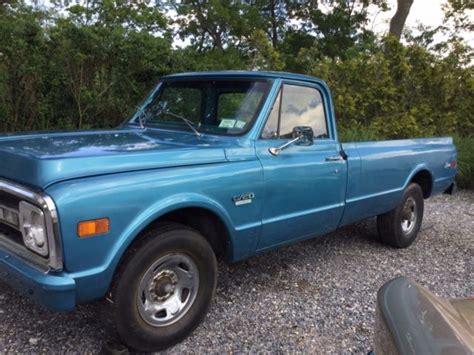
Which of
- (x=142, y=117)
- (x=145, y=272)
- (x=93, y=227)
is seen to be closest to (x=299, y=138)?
(x=142, y=117)

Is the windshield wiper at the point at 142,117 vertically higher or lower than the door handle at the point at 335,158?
higher

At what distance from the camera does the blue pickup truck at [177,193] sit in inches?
94.8

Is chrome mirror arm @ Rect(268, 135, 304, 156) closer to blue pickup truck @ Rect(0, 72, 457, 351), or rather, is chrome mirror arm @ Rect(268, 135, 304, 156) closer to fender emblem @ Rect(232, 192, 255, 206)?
blue pickup truck @ Rect(0, 72, 457, 351)

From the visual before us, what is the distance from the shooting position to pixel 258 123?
352cm

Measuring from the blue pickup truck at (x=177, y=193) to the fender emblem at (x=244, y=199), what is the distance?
0.05 feet

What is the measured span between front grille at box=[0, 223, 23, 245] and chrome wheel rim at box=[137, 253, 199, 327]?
766mm

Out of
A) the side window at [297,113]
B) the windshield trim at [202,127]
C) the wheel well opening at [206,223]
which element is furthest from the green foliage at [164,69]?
the wheel well opening at [206,223]

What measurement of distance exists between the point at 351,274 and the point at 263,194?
1.62m

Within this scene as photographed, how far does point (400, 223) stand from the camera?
5125 mm

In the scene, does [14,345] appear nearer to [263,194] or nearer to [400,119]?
[263,194]

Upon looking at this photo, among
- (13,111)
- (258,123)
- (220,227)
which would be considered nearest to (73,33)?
(13,111)

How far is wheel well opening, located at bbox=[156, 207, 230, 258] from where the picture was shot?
3.03m

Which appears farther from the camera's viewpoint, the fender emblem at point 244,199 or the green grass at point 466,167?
the green grass at point 466,167

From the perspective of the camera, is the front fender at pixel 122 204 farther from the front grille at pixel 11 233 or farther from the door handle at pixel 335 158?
the door handle at pixel 335 158
